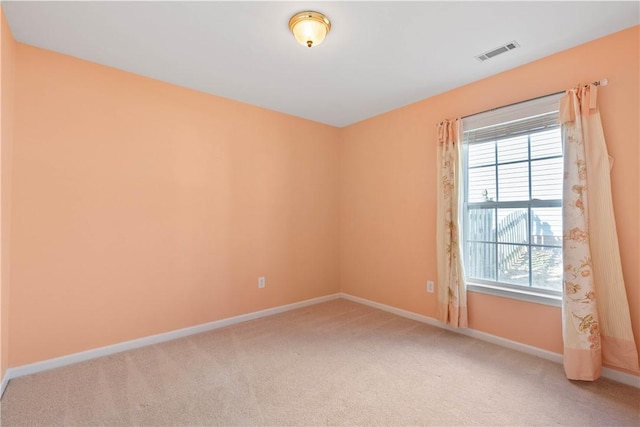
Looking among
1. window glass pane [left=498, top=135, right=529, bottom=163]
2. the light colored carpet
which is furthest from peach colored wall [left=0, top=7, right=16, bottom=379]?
window glass pane [left=498, top=135, right=529, bottom=163]

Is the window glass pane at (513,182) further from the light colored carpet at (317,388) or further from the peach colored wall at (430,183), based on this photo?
the light colored carpet at (317,388)

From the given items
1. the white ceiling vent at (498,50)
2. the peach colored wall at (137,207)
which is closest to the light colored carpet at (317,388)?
the peach colored wall at (137,207)

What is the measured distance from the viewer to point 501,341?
2742 mm

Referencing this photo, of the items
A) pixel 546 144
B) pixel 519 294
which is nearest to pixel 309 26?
pixel 546 144

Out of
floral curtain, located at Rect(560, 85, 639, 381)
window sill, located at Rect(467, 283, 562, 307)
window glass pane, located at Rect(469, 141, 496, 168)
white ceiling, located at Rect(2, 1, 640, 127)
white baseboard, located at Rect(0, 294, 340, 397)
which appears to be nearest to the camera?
white ceiling, located at Rect(2, 1, 640, 127)

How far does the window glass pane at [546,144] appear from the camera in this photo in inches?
96.9

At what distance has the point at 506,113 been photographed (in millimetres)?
2680

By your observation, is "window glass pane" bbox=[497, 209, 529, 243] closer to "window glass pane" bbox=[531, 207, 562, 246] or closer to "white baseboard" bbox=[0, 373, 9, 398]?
"window glass pane" bbox=[531, 207, 562, 246]

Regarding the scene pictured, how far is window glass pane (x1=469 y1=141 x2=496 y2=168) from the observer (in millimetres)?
2868

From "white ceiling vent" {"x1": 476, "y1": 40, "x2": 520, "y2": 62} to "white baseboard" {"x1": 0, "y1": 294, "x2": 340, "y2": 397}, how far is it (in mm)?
3226

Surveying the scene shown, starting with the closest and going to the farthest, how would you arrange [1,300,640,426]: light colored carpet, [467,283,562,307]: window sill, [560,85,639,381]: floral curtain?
[1,300,640,426]: light colored carpet
[560,85,639,381]: floral curtain
[467,283,562,307]: window sill

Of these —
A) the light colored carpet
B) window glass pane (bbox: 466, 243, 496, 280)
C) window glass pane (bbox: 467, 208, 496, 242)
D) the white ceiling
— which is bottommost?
the light colored carpet

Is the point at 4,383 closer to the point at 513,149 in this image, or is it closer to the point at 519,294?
the point at 519,294

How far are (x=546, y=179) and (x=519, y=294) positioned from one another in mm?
993
